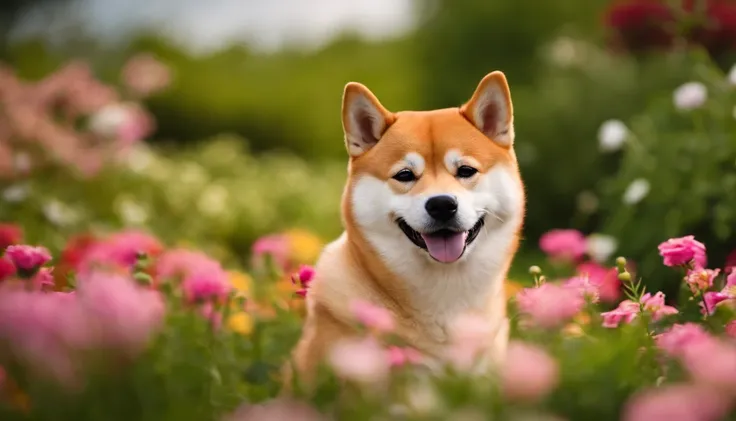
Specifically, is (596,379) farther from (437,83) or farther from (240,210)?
(437,83)

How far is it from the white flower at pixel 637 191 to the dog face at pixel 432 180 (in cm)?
203

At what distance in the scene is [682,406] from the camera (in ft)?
5.57

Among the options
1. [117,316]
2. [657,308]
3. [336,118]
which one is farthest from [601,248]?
[336,118]

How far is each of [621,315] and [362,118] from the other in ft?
3.86

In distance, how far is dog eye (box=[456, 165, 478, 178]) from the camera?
3084 mm

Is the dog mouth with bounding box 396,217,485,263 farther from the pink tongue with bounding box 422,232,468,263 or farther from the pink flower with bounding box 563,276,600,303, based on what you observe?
the pink flower with bounding box 563,276,600,303

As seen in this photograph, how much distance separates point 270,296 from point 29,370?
7.24ft

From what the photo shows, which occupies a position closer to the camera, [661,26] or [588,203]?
[588,203]

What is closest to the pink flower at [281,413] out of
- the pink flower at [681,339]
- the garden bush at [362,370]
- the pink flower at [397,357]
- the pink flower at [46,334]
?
the garden bush at [362,370]

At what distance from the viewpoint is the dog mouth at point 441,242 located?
301 centimetres

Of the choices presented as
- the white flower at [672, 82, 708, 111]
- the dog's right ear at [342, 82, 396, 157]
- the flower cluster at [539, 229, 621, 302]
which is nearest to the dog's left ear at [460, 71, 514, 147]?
the dog's right ear at [342, 82, 396, 157]

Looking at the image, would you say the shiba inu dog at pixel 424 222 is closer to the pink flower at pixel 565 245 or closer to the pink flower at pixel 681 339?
the pink flower at pixel 681 339

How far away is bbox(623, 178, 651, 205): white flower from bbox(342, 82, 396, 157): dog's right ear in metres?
2.32

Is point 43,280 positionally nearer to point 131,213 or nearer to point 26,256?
point 26,256
